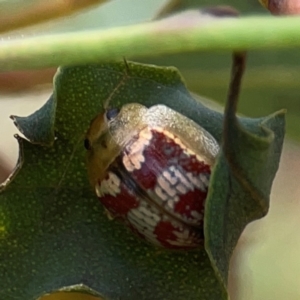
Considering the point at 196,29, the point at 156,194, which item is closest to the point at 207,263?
the point at 156,194

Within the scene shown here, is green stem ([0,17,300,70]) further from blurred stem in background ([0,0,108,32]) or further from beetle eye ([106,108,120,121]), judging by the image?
blurred stem in background ([0,0,108,32])

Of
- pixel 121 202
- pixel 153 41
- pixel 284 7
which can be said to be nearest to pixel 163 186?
pixel 121 202

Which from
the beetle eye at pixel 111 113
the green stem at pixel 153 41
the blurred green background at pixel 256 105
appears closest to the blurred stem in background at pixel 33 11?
the blurred green background at pixel 256 105

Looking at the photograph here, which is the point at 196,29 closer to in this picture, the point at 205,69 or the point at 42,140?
the point at 42,140

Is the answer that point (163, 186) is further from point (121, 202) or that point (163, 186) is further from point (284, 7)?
point (284, 7)

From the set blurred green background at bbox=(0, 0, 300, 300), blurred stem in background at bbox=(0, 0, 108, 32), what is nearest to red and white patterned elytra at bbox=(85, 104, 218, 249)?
blurred green background at bbox=(0, 0, 300, 300)

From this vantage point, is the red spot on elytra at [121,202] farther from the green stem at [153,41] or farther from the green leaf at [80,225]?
the green stem at [153,41]
